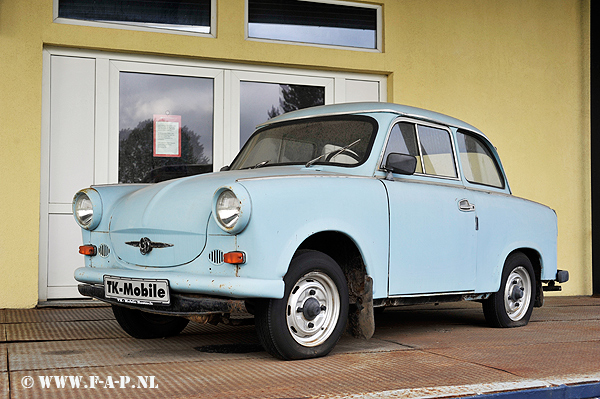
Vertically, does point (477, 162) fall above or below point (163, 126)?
below

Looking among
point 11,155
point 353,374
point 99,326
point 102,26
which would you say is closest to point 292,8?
point 102,26

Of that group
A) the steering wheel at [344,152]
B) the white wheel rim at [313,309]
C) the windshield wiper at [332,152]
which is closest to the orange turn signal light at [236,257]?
the white wheel rim at [313,309]

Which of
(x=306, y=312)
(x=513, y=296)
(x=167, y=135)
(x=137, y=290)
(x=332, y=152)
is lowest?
(x=513, y=296)

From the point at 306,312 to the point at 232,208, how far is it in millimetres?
845

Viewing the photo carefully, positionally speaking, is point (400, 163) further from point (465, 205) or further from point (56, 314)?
point (56, 314)

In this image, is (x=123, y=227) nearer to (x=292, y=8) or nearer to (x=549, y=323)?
(x=549, y=323)

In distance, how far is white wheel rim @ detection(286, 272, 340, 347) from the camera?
4.25m

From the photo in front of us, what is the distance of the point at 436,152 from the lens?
18.6 ft

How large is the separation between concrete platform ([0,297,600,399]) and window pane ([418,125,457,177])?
4.52ft

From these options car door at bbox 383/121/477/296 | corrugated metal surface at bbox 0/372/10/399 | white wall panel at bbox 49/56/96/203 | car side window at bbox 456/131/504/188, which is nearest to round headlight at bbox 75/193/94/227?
corrugated metal surface at bbox 0/372/10/399

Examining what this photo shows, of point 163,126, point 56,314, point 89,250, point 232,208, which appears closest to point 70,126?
point 163,126

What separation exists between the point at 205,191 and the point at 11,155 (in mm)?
3892

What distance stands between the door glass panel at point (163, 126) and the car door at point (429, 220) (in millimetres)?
3388

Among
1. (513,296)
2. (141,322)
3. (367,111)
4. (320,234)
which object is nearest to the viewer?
(320,234)
